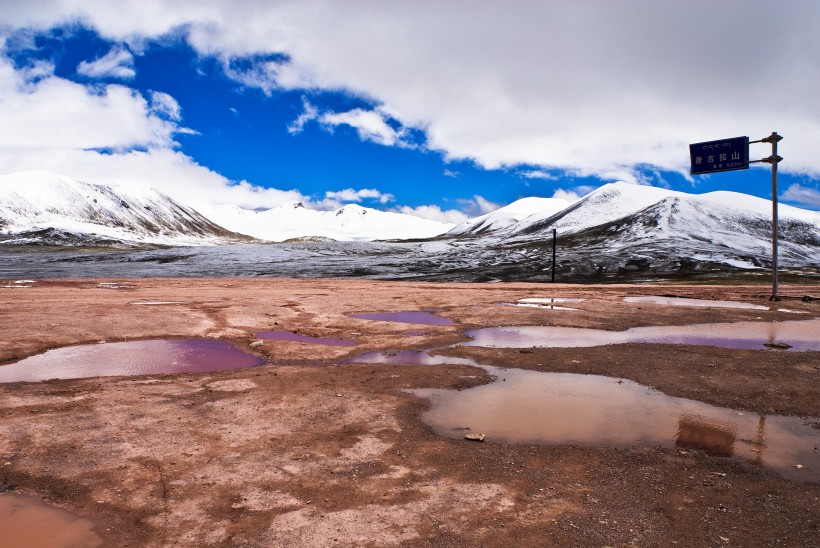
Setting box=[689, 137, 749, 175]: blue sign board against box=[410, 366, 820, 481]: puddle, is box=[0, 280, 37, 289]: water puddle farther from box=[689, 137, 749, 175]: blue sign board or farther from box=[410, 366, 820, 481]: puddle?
box=[689, 137, 749, 175]: blue sign board

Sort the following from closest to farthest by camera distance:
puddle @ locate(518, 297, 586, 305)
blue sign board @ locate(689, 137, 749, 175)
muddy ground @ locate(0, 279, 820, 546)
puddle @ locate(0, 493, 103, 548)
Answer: puddle @ locate(0, 493, 103, 548), muddy ground @ locate(0, 279, 820, 546), puddle @ locate(518, 297, 586, 305), blue sign board @ locate(689, 137, 749, 175)

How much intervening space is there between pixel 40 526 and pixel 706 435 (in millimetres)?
10016

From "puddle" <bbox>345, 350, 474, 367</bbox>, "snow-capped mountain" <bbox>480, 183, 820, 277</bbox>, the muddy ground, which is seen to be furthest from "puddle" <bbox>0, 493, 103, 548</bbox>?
"snow-capped mountain" <bbox>480, 183, 820, 277</bbox>

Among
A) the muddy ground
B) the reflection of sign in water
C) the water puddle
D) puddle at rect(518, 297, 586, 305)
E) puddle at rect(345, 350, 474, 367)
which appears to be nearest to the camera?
the muddy ground

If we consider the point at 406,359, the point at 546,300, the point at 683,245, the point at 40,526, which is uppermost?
the point at 683,245

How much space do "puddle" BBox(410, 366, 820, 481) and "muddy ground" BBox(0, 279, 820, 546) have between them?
442mm

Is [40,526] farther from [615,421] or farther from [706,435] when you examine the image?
[706,435]

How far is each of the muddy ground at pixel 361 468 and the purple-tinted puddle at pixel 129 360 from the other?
105cm

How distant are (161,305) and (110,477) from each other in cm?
2169

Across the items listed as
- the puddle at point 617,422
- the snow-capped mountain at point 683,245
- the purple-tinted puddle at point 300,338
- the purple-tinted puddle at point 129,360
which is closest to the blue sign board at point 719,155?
the puddle at point 617,422

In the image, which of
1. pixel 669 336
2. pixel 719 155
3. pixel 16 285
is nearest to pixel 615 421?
pixel 669 336

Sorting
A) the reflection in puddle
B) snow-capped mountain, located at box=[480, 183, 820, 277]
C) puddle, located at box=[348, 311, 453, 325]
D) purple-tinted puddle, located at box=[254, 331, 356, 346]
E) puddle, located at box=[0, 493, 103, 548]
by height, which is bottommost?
puddle, located at box=[0, 493, 103, 548]

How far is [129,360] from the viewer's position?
1530 centimetres

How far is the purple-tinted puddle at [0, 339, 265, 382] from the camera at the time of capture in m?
13.7
